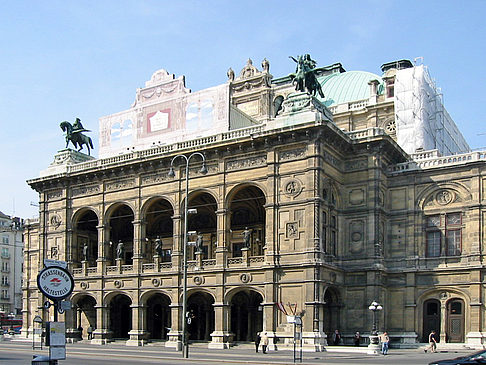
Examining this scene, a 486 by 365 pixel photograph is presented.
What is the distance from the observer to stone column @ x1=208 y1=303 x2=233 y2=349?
46566mm

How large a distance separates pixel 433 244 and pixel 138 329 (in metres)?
24.0

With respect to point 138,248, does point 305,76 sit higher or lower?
higher

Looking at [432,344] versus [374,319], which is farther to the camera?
[374,319]

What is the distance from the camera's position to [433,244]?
4812cm

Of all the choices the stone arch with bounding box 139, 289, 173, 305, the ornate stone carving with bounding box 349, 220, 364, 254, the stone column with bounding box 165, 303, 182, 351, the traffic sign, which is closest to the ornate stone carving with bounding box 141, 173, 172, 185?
the stone arch with bounding box 139, 289, 173, 305

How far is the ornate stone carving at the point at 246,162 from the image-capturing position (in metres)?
47.9

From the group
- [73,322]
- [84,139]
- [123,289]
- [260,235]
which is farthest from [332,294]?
[84,139]

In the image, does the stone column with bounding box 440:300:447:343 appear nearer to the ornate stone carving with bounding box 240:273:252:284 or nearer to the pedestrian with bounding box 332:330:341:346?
the pedestrian with bounding box 332:330:341:346

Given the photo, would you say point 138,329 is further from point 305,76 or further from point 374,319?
point 305,76

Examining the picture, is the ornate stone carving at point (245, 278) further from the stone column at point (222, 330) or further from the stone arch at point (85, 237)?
the stone arch at point (85, 237)

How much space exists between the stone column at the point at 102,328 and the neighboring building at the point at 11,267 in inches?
2289

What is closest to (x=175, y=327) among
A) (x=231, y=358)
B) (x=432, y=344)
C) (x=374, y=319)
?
(x=231, y=358)

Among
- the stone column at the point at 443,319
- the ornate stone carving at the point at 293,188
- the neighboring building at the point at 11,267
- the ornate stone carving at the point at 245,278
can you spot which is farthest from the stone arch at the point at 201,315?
the neighboring building at the point at 11,267

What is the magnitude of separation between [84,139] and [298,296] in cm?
2916
